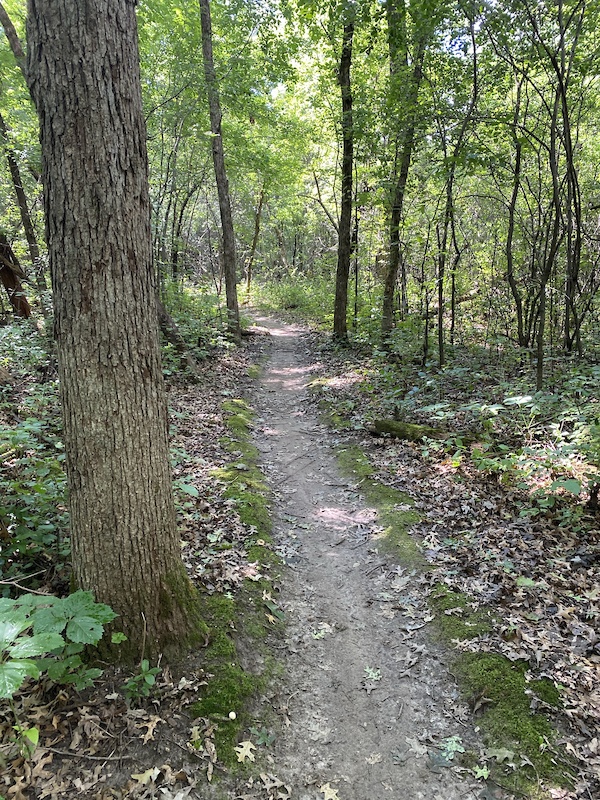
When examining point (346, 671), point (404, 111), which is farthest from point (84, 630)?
point (404, 111)

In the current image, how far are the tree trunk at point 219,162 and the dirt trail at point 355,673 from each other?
1008 centimetres

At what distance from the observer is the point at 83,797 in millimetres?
2527

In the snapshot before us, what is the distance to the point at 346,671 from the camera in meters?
3.88

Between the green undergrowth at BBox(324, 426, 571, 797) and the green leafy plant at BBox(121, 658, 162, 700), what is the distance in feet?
7.52

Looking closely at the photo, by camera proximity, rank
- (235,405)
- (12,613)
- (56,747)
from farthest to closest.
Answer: (235,405) < (56,747) < (12,613)

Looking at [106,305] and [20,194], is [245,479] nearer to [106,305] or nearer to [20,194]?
[106,305]

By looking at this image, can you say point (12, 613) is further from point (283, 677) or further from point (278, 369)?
point (278, 369)

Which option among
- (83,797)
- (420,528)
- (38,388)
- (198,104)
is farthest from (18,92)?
(83,797)

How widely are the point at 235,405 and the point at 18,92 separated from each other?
10102 millimetres

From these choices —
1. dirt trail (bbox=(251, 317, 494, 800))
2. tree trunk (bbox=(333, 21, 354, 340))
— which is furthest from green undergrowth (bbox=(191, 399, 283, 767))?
tree trunk (bbox=(333, 21, 354, 340))

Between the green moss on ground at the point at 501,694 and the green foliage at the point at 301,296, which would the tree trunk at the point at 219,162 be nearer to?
the green foliage at the point at 301,296

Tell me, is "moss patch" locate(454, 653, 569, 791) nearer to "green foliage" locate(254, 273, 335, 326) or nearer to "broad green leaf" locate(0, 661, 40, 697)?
"broad green leaf" locate(0, 661, 40, 697)

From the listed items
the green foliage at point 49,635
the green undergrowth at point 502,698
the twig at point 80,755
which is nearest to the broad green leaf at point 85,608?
the green foliage at point 49,635

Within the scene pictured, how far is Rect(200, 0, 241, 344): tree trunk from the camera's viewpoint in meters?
11.6
